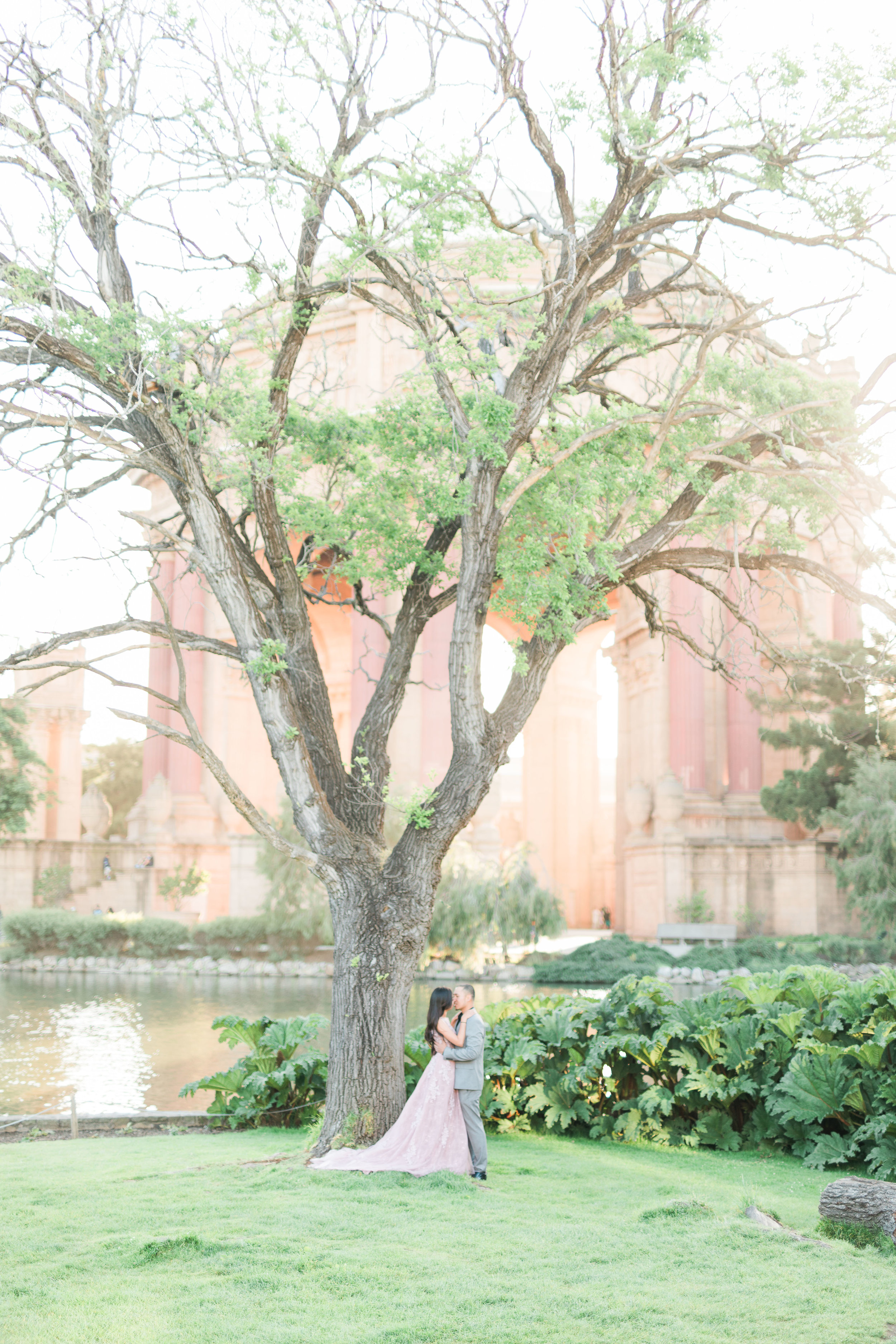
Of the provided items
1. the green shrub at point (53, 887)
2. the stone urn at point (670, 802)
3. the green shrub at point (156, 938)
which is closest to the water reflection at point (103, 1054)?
the green shrub at point (156, 938)

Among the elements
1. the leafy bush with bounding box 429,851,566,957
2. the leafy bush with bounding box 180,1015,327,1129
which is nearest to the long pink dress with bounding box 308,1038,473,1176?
the leafy bush with bounding box 180,1015,327,1129

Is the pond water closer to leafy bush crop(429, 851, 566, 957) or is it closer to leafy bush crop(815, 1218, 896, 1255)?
leafy bush crop(429, 851, 566, 957)

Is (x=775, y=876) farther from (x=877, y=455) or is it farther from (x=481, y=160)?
(x=481, y=160)

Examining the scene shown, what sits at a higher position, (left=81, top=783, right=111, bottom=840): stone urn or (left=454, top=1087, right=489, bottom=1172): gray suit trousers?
(left=81, top=783, right=111, bottom=840): stone urn

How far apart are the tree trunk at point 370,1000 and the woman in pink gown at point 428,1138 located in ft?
1.16

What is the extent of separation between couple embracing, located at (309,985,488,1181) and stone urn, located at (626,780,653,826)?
2930 cm

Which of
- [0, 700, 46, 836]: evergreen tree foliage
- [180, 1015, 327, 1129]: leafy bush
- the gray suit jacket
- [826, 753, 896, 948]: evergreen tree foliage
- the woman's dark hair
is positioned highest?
[0, 700, 46, 836]: evergreen tree foliage

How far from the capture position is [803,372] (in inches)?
433

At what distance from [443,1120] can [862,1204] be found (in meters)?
3.01

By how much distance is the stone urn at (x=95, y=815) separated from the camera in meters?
44.8

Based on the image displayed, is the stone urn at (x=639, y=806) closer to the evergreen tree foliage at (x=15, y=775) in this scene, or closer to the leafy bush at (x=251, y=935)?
the leafy bush at (x=251, y=935)

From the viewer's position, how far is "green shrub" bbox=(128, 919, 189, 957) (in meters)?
32.7

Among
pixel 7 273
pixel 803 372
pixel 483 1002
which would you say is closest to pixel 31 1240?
pixel 7 273

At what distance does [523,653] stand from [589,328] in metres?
2.99
